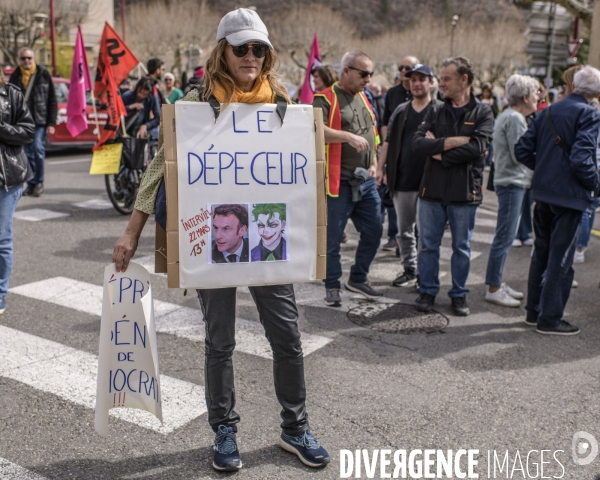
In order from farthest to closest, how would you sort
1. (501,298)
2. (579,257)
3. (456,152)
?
1. (579,257)
2. (501,298)
3. (456,152)

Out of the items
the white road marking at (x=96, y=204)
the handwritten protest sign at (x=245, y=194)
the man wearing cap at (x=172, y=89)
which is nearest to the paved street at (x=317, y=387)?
the handwritten protest sign at (x=245, y=194)

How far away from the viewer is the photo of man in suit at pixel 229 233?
2.90 metres

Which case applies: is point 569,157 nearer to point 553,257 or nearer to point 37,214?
point 553,257

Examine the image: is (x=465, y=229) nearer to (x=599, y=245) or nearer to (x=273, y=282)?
(x=273, y=282)

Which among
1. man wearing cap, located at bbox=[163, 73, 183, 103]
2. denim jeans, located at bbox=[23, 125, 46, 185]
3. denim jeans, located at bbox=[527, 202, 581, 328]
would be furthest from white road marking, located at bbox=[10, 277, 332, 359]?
man wearing cap, located at bbox=[163, 73, 183, 103]

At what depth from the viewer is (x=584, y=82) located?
4.86 metres

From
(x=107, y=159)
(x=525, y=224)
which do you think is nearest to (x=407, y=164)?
(x=525, y=224)

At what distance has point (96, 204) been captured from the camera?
9.95 metres

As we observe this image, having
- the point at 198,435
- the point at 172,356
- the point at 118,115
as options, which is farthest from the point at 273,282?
the point at 118,115

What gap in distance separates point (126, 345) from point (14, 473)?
2.46ft

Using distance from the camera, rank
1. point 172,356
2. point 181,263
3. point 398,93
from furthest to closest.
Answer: point 398,93
point 172,356
point 181,263

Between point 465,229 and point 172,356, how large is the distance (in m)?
2.41

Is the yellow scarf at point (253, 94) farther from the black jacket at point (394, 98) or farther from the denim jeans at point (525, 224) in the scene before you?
the denim jeans at point (525, 224)

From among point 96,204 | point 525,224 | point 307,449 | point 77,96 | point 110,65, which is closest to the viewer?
point 307,449
